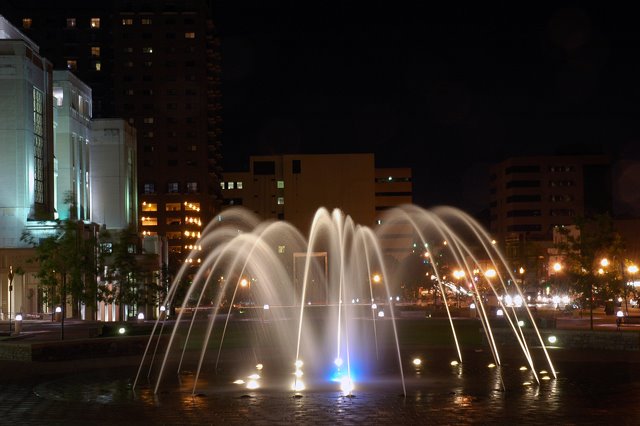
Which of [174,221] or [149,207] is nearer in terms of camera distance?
[174,221]

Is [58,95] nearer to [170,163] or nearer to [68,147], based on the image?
[68,147]

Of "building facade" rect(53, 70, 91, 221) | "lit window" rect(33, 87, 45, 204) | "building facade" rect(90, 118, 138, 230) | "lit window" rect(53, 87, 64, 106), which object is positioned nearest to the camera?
"lit window" rect(33, 87, 45, 204)

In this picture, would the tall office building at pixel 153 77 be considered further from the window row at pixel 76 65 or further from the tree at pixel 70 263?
the tree at pixel 70 263

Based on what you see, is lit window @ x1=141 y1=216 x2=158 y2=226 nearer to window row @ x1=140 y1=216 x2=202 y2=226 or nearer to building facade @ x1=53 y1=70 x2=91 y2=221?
window row @ x1=140 y1=216 x2=202 y2=226

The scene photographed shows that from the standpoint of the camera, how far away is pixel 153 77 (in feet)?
545

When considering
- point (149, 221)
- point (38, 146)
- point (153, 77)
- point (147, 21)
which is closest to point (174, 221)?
point (149, 221)

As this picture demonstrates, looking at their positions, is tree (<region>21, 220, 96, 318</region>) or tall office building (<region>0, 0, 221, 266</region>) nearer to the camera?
tree (<region>21, 220, 96, 318</region>)

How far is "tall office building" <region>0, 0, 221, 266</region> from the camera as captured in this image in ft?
542

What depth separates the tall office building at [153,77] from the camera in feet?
542

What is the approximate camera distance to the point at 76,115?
9212cm

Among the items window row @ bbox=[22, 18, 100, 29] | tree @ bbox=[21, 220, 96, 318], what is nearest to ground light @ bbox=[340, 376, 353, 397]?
tree @ bbox=[21, 220, 96, 318]

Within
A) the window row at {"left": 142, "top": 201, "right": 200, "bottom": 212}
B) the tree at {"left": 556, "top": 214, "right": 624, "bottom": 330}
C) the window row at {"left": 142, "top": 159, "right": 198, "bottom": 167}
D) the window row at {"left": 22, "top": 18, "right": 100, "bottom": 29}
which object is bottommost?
the tree at {"left": 556, "top": 214, "right": 624, "bottom": 330}

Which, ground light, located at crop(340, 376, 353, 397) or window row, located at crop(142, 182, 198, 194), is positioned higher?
window row, located at crop(142, 182, 198, 194)

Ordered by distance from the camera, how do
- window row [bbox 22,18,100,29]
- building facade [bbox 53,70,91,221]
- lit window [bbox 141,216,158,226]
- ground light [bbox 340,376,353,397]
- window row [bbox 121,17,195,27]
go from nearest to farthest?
ground light [bbox 340,376,353,397]
building facade [bbox 53,70,91,221]
lit window [bbox 141,216,158,226]
window row [bbox 121,17,195,27]
window row [bbox 22,18,100,29]
